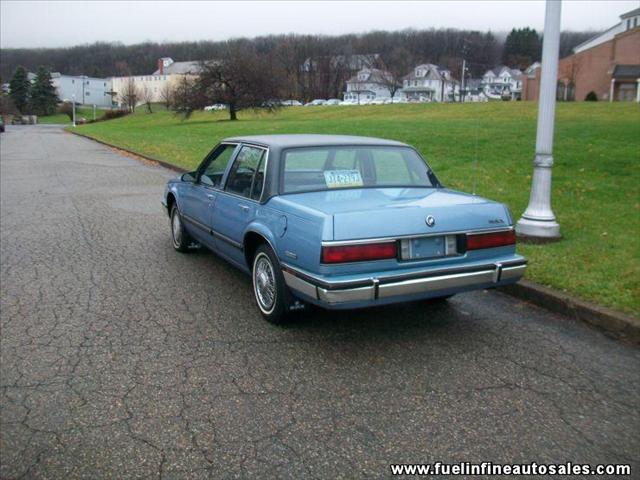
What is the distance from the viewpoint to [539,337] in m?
4.46

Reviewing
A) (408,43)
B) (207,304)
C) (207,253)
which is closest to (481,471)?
(207,304)

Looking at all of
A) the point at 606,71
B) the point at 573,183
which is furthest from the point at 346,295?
the point at 606,71

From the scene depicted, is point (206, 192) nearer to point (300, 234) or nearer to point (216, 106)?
point (300, 234)

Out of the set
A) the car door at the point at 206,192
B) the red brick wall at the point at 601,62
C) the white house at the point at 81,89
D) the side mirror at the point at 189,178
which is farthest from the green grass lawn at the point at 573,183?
the white house at the point at 81,89

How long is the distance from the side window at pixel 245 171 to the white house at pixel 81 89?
5791 inches

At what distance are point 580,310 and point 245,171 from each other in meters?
3.03

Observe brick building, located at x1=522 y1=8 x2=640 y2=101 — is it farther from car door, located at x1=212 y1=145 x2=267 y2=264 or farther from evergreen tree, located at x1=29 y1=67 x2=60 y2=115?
evergreen tree, located at x1=29 y1=67 x2=60 y2=115

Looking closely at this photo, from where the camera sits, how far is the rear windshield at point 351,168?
4859 millimetres

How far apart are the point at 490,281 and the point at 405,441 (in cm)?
172

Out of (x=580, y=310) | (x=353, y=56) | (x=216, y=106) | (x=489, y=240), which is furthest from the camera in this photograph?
(x=353, y=56)

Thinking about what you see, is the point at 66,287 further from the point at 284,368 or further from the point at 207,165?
the point at 284,368

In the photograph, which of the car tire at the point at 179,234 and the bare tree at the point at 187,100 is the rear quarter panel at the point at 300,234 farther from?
the bare tree at the point at 187,100

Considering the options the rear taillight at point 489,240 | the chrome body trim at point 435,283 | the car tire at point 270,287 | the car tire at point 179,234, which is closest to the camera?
the chrome body trim at point 435,283

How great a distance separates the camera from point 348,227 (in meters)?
3.92
